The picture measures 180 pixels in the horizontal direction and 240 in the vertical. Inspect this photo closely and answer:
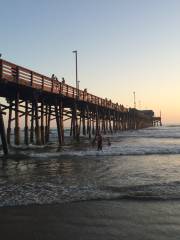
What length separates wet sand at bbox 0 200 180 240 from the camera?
6.21 meters

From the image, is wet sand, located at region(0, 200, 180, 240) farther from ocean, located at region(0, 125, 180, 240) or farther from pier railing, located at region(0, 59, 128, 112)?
pier railing, located at region(0, 59, 128, 112)

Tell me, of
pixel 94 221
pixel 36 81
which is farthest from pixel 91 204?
pixel 36 81


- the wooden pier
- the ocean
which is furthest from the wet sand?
the wooden pier

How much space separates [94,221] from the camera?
22.7ft

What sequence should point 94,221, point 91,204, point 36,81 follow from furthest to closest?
point 36,81
point 91,204
point 94,221

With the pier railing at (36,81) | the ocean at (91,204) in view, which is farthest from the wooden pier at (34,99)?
the ocean at (91,204)

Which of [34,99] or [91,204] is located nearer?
[91,204]

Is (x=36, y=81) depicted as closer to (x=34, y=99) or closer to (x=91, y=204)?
(x=34, y=99)

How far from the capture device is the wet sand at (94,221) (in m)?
6.21

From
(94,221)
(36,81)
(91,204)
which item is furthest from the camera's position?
(36,81)

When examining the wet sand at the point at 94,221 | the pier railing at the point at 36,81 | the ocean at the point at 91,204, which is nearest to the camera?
the wet sand at the point at 94,221

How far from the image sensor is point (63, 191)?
31.5 ft

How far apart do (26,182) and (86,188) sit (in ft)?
6.20

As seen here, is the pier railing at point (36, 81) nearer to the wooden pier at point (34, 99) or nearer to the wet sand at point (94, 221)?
the wooden pier at point (34, 99)
